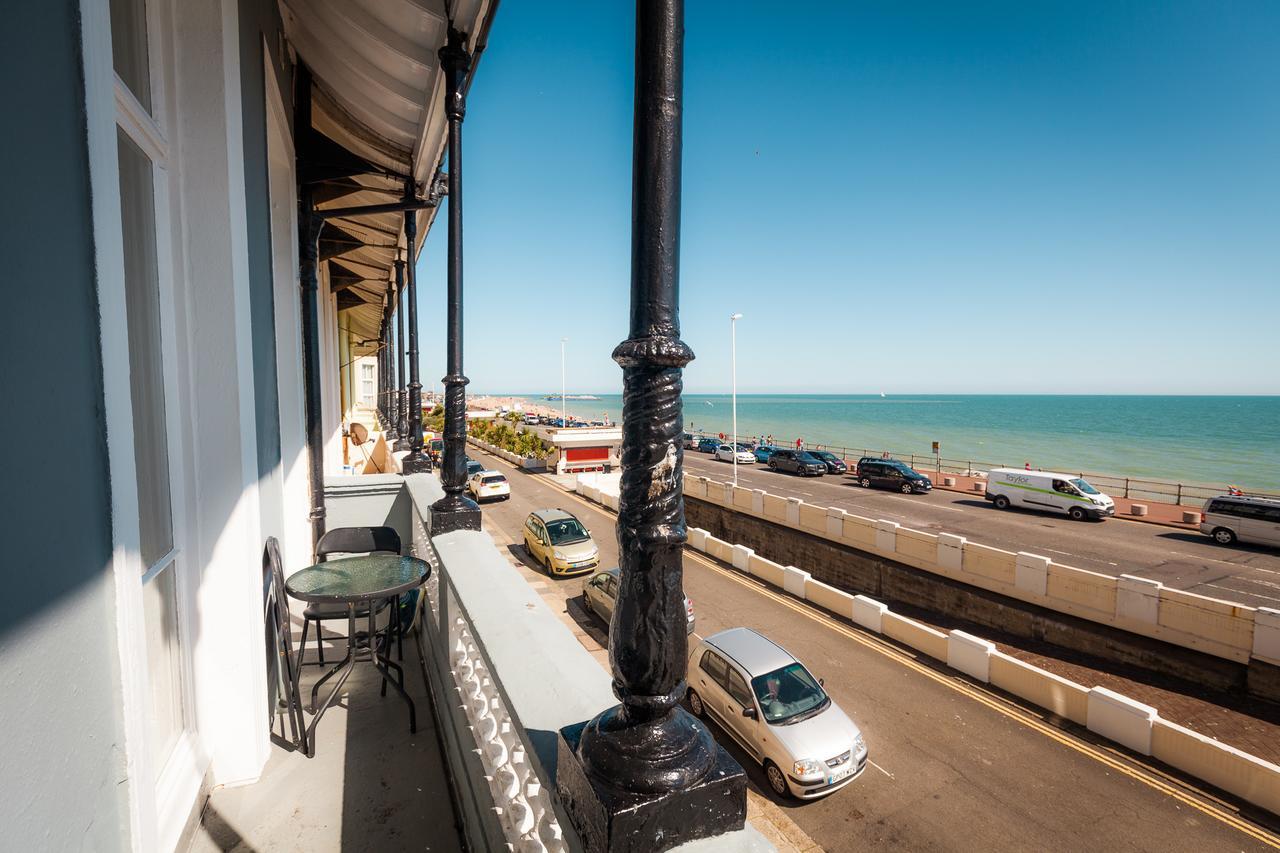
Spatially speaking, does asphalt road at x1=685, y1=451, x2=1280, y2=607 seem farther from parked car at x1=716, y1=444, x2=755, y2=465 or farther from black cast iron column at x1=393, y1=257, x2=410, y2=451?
black cast iron column at x1=393, y1=257, x2=410, y2=451

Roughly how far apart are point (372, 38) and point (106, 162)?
4080mm

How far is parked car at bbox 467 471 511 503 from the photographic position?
2631 cm

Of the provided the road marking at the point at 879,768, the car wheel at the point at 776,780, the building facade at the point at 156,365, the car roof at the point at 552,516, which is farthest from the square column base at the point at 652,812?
the car roof at the point at 552,516

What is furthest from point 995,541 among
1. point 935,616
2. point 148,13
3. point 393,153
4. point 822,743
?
point 148,13

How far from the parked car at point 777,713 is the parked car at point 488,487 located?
708 inches

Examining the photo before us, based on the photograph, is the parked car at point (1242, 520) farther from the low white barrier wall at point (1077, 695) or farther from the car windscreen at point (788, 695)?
the car windscreen at point (788, 695)

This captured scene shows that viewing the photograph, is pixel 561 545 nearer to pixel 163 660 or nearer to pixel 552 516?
pixel 552 516

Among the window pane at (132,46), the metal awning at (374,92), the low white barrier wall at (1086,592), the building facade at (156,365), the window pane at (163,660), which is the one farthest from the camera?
the low white barrier wall at (1086,592)

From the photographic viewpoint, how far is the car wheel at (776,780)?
313 inches

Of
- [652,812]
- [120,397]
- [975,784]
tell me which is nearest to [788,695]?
[975,784]

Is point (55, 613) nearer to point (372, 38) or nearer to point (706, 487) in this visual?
point (372, 38)

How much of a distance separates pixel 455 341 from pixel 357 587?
2.43 meters

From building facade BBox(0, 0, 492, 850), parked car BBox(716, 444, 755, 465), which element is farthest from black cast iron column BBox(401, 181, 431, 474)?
parked car BBox(716, 444, 755, 465)

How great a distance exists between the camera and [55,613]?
119 cm
